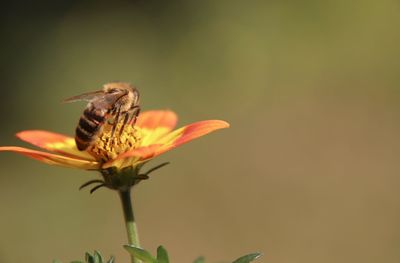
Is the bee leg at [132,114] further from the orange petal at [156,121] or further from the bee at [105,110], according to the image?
the orange petal at [156,121]

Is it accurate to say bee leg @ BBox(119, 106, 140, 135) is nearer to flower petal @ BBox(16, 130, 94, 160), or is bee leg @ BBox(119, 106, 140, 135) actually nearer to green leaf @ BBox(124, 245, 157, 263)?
flower petal @ BBox(16, 130, 94, 160)

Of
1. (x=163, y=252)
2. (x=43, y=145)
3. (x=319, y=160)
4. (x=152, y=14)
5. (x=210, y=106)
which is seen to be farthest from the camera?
(x=152, y=14)

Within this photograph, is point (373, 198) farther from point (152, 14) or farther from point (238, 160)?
point (152, 14)

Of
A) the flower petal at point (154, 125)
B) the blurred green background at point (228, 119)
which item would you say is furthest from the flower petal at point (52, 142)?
the blurred green background at point (228, 119)

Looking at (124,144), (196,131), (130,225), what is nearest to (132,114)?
(124,144)

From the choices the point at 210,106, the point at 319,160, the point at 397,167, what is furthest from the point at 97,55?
the point at 397,167

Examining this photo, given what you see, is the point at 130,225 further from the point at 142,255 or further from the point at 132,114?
the point at 132,114
